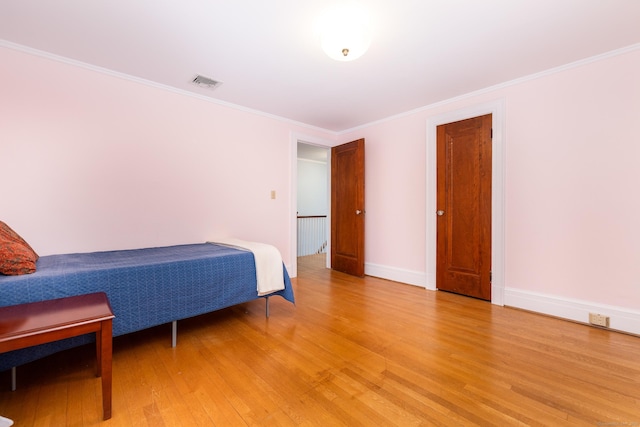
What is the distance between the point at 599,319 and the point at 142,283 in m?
3.74

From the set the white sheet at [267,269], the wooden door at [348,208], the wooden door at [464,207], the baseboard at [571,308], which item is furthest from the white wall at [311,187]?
the baseboard at [571,308]

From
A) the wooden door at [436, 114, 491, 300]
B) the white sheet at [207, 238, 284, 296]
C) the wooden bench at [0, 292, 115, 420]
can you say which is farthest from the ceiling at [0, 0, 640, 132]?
the wooden bench at [0, 292, 115, 420]

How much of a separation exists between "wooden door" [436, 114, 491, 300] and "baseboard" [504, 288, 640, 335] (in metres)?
0.27

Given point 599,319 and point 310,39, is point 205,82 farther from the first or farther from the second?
point 599,319

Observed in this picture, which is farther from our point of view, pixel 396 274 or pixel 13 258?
pixel 396 274

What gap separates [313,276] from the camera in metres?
4.27

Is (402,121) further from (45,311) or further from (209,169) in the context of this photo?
(45,311)

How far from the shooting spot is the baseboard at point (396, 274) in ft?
12.2

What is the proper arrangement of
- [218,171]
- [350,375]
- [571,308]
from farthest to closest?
[218,171]
[571,308]
[350,375]

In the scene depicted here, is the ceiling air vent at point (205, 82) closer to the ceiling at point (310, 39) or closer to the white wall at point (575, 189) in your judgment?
the ceiling at point (310, 39)

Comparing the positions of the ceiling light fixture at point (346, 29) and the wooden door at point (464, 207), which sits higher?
the ceiling light fixture at point (346, 29)

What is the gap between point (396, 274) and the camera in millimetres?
4012

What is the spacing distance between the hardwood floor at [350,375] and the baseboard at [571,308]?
12cm

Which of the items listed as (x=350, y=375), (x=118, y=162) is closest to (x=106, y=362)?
(x=350, y=375)
